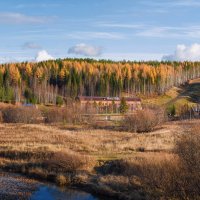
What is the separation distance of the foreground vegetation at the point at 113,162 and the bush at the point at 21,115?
78.8 feet

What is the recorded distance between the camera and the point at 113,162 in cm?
3272

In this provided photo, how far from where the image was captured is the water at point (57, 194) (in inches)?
1036

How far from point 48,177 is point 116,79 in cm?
10716

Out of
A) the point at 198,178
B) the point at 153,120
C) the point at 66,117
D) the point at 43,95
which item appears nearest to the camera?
the point at 198,178

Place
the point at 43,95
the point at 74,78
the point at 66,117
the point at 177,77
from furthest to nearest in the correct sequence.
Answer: the point at 177,77, the point at 74,78, the point at 43,95, the point at 66,117

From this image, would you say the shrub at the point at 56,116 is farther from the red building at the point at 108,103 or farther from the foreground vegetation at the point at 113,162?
the red building at the point at 108,103

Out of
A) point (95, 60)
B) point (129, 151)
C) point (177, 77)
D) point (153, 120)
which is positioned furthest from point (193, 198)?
point (95, 60)

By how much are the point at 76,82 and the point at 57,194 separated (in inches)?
4341

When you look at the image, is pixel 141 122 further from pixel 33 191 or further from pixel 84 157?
pixel 33 191

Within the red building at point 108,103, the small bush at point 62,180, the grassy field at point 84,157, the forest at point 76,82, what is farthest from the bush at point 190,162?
the forest at point 76,82

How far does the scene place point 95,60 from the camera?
194750 millimetres

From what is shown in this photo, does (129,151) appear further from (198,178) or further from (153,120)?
(153,120)

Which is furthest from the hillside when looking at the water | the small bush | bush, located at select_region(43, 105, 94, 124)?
the water

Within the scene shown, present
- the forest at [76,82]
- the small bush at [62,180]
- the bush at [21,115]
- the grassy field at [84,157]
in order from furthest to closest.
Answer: the forest at [76,82], the bush at [21,115], the small bush at [62,180], the grassy field at [84,157]
